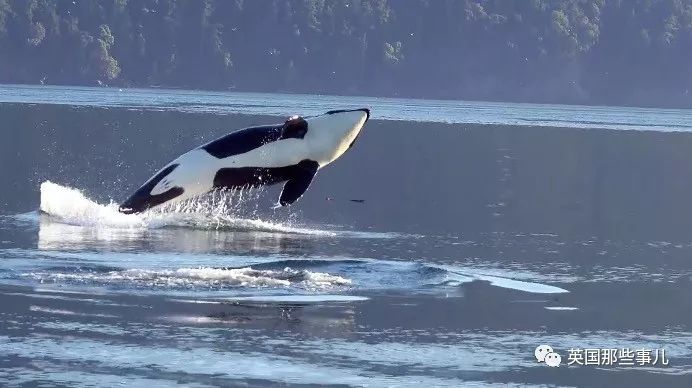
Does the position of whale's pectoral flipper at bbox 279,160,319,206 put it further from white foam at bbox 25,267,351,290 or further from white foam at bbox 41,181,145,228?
white foam at bbox 25,267,351,290

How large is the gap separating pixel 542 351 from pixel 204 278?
19.0ft

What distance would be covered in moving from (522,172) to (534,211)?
1537cm

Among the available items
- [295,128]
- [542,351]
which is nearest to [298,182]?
[295,128]

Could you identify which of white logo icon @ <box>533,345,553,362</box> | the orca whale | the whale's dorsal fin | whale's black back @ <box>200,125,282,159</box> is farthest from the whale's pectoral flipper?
white logo icon @ <box>533,345,553,362</box>

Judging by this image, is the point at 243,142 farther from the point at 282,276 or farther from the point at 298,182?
the point at 282,276

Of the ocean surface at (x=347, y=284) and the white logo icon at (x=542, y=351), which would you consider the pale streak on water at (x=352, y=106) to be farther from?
the white logo icon at (x=542, y=351)

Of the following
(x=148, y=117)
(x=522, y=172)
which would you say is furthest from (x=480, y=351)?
(x=148, y=117)

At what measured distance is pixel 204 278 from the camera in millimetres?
25484

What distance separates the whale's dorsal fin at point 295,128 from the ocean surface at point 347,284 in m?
1.89

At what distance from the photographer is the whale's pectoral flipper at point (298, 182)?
32.1 metres

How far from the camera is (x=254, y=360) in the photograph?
2025 centimetres

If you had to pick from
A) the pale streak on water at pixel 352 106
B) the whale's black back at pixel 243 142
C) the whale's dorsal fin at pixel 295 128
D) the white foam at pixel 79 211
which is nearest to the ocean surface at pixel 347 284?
the white foam at pixel 79 211

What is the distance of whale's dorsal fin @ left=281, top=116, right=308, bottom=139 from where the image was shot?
3203 cm

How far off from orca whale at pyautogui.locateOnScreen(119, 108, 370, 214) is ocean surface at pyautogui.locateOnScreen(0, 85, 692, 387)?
0.86 meters
